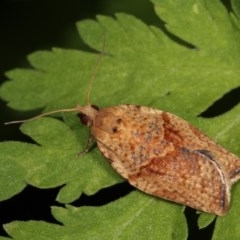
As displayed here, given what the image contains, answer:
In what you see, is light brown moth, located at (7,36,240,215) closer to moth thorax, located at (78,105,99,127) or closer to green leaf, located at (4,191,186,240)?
moth thorax, located at (78,105,99,127)

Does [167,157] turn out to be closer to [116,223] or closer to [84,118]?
[116,223]

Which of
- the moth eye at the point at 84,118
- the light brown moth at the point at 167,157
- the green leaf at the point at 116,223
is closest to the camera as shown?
the green leaf at the point at 116,223

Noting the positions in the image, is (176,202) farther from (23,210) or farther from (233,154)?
(23,210)

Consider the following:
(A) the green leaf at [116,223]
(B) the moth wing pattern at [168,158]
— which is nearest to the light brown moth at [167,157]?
(B) the moth wing pattern at [168,158]

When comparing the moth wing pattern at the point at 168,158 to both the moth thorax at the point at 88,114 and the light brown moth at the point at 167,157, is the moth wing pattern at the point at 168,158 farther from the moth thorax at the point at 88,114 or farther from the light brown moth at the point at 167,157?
the moth thorax at the point at 88,114

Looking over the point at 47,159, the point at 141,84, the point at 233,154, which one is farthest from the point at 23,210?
the point at 233,154

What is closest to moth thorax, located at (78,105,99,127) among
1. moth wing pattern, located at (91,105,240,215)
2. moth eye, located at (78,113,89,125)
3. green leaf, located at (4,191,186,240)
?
moth eye, located at (78,113,89,125)
